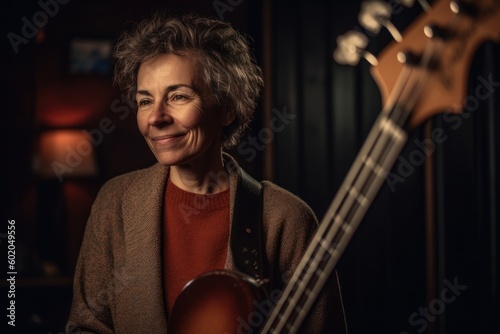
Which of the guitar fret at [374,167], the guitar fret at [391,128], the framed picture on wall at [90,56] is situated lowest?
the guitar fret at [374,167]

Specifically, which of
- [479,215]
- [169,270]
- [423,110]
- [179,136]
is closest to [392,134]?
[423,110]

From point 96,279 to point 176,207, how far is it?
0.27 metres

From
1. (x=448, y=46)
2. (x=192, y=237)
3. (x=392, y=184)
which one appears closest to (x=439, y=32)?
(x=448, y=46)

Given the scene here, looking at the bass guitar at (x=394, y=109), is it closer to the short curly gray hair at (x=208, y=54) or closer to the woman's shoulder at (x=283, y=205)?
the woman's shoulder at (x=283, y=205)

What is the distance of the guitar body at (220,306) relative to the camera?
4.04 feet

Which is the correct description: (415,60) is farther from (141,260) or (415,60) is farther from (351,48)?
(141,260)

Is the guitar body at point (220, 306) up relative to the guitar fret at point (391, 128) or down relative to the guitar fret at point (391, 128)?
down

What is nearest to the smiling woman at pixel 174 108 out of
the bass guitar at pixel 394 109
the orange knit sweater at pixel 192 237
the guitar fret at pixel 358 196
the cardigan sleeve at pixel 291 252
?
the orange knit sweater at pixel 192 237

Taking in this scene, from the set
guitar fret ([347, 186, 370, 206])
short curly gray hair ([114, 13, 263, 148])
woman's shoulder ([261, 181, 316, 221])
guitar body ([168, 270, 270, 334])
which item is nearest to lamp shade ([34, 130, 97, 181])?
short curly gray hair ([114, 13, 263, 148])

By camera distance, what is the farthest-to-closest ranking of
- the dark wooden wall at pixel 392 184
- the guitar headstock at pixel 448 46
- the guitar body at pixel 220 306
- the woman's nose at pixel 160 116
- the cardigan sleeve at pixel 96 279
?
the dark wooden wall at pixel 392 184 < the cardigan sleeve at pixel 96 279 < the woman's nose at pixel 160 116 < the guitar body at pixel 220 306 < the guitar headstock at pixel 448 46

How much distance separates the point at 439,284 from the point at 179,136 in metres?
1.73

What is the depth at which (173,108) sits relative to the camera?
56.5 inches

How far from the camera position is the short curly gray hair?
1461 millimetres

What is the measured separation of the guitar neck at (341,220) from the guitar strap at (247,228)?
0.23 m
